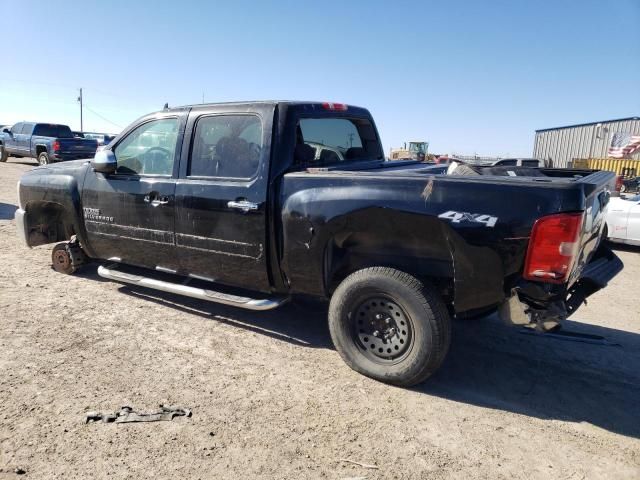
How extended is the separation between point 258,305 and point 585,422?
95.3 inches

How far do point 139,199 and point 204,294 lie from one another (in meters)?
1.13

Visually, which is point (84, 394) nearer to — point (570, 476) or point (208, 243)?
point (208, 243)

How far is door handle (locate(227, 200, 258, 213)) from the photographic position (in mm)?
3748

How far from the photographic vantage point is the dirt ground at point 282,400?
98.8 inches

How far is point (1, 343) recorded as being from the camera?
3748 millimetres

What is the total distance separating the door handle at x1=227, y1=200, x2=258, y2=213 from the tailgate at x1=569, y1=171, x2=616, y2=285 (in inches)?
88.8

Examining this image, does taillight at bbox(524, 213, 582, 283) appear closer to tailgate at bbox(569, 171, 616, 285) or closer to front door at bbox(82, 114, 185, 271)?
tailgate at bbox(569, 171, 616, 285)

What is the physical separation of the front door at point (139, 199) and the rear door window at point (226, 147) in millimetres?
243

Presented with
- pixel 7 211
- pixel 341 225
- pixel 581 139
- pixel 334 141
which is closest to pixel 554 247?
pixel 341 225

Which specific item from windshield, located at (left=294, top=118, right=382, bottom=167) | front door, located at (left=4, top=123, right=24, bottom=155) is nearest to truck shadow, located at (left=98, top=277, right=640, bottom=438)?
windshield, located at (left=294, top=118, right=382, bottom=167)

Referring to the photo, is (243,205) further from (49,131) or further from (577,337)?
(49,131)

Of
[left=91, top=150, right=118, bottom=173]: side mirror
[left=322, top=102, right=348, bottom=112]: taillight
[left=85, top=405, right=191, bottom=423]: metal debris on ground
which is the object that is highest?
[left=322, top=102, right=348, bottom=112]: taillight

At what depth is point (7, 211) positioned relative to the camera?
381 inches

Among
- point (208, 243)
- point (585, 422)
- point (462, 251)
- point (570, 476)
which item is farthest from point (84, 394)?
point (585, 422)
